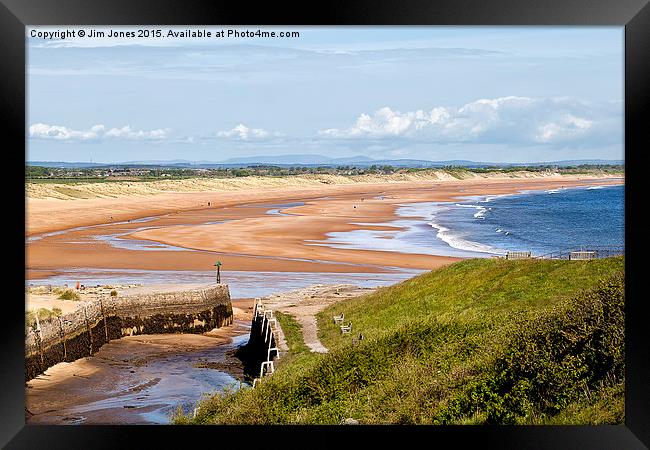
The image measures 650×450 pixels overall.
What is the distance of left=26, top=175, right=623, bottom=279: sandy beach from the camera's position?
33906 millimetres

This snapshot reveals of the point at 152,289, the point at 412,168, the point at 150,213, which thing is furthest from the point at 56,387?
the point at 412,168

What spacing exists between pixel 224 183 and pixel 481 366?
237 ft

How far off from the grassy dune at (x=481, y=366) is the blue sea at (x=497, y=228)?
17.5 m

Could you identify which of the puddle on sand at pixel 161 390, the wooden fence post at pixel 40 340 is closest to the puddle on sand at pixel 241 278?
the puddle on sand at pixel 161 390

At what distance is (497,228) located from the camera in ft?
148

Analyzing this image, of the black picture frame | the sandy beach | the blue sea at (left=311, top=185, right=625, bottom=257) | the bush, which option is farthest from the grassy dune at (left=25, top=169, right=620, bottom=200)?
the bush

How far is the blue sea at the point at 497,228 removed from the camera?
37.9 m

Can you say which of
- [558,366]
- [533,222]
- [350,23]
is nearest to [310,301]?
[558,366]

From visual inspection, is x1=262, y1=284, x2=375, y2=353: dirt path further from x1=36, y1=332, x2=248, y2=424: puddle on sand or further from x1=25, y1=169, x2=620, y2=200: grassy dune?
x1=25, y1=169, x2=620, y2=200: grassy dune

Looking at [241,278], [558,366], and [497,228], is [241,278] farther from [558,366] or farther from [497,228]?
[558,366]

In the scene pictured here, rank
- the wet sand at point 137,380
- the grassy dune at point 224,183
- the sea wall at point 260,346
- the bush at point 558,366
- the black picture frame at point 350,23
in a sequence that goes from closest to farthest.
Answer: the black picture frame at point 350,23 < the bush at point 558,366 < the wet sand at point 137,380 < the sea wall at point 260,346 < the grassy dune at point 224,183

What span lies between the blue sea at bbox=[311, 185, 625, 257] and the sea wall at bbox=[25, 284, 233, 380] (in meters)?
13.5

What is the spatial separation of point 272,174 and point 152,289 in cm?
6882

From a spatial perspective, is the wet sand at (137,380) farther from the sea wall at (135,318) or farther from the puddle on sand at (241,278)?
the puddle on sand at (241,278)
